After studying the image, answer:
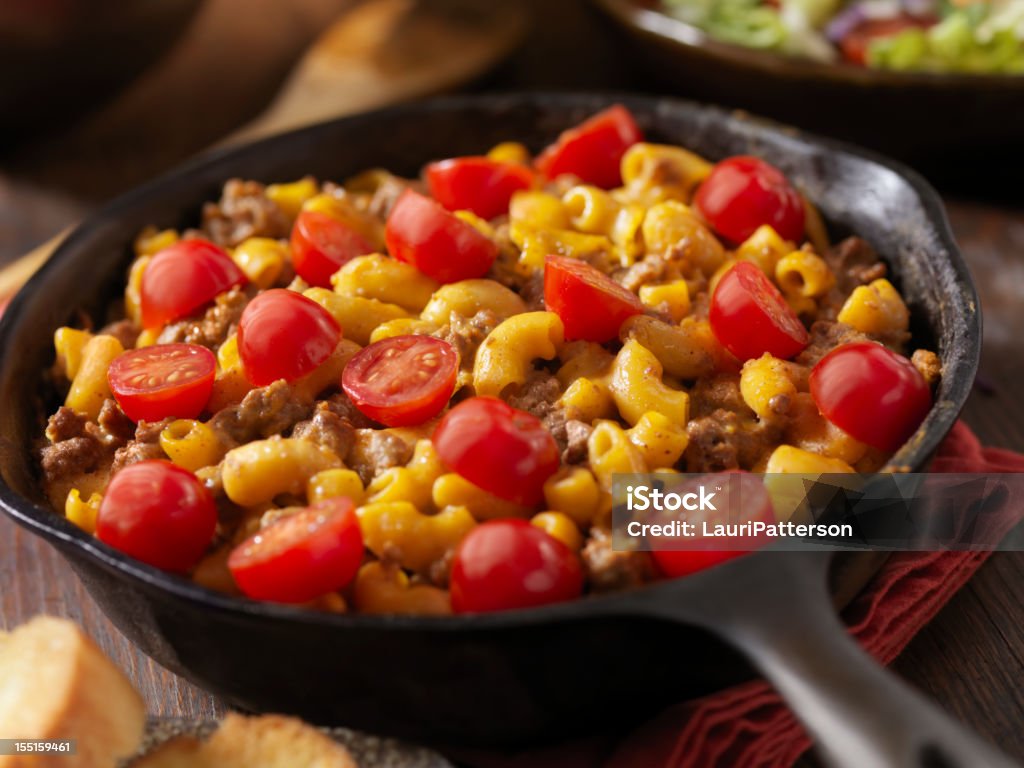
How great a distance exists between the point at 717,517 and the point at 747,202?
125 centimetres

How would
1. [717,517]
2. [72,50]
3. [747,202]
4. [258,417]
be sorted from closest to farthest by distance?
1. [717,517]
2. [258,417]
3. [747,202]
4. [72,50]

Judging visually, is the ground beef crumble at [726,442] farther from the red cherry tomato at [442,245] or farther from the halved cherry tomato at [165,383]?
the halved cherry tomato at [165,383]

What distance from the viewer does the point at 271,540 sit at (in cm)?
224

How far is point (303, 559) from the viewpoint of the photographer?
2.17 m

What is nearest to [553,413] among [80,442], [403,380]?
[403,380]

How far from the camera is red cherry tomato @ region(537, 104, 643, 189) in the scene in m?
3.58

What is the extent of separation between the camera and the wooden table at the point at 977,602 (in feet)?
8.38

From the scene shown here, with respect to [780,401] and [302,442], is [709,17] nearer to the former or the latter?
[780,401]

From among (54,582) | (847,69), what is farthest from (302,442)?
(847,69)

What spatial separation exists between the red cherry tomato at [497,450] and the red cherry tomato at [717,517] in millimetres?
283

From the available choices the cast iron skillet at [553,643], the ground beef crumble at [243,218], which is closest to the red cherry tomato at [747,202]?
the cast iron skillet at [553,643]

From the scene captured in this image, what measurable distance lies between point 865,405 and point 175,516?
58.3 inches

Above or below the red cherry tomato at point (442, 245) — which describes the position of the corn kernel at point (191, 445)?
below

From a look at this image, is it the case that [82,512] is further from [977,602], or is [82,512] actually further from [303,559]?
[977,602]
